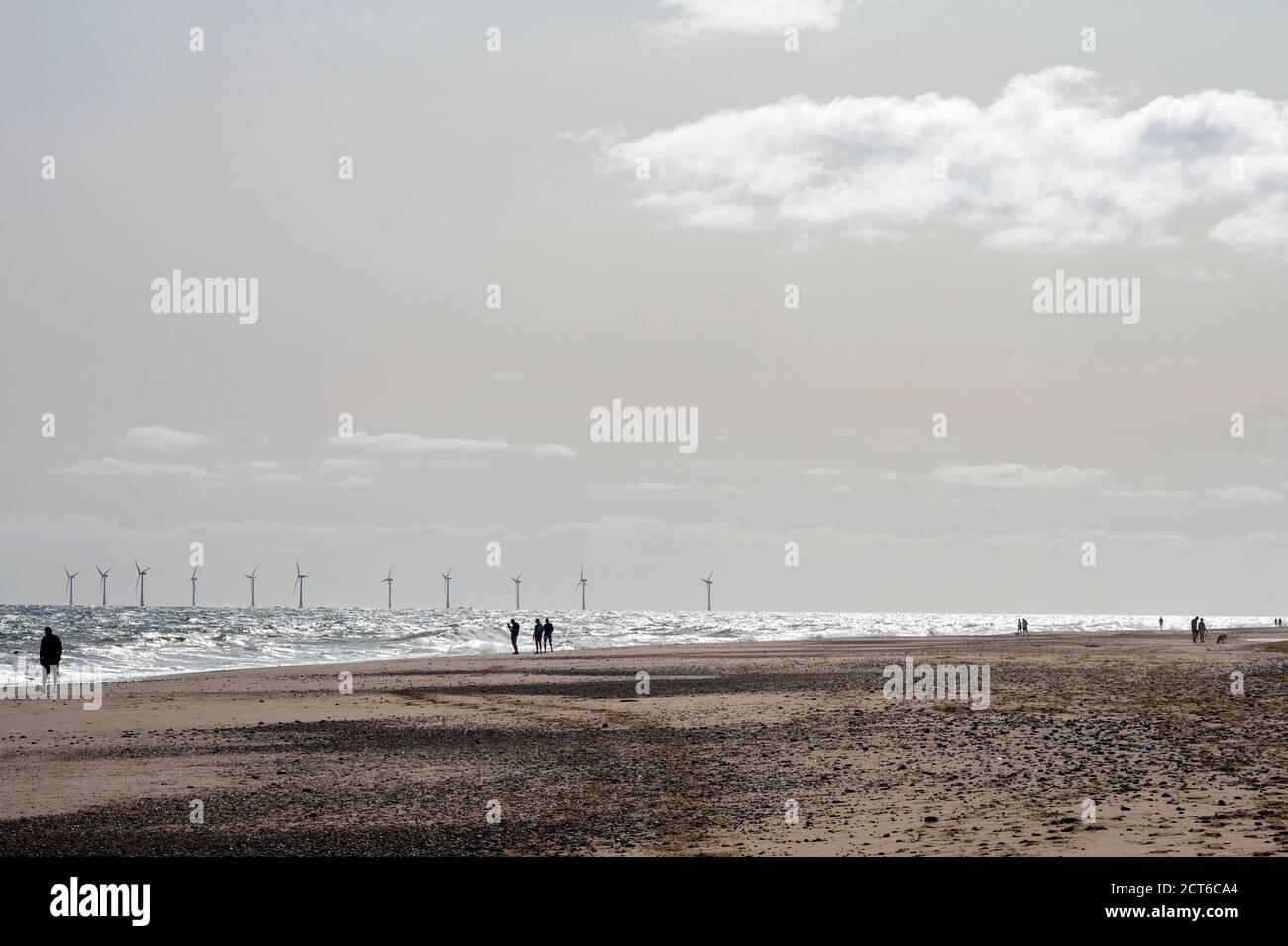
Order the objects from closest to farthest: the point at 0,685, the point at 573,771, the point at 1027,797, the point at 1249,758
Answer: the point at 1027,797 → the point at 1249,758 → the point at 573,771 → the point at 0,685

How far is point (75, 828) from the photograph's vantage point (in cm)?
1543

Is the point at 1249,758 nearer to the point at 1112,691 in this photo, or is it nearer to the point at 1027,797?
the point at 1027,797

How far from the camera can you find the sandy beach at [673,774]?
13.9m

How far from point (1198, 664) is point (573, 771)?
33333mm

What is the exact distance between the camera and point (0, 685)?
1688 inches

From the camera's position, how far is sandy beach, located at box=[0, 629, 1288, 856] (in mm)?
13867

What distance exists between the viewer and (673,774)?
19172 millimetres
